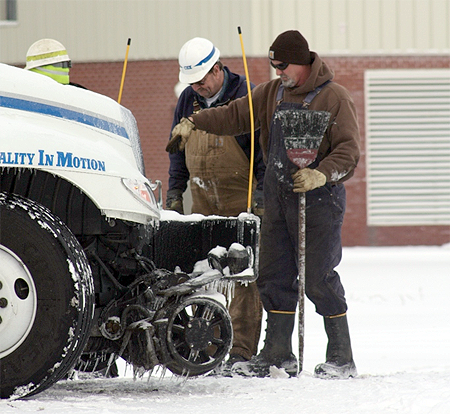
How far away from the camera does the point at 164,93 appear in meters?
15.5

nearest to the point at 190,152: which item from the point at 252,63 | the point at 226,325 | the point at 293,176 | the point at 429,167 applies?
the point at 293,176

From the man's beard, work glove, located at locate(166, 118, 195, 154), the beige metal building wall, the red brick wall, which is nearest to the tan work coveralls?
work glove, located at locate(166, 118, 195, 154)

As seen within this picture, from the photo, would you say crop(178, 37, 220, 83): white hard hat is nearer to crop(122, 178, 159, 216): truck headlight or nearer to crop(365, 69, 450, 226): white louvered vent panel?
crop(122, 178, 159, 216): truck headlight

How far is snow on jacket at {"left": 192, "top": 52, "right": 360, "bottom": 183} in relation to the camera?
197 inches

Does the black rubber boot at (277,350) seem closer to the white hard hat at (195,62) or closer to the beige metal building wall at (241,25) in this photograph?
the white hard hat at (195,62)

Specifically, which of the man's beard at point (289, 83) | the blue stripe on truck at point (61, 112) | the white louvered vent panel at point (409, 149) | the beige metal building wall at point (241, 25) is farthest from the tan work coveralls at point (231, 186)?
the white louvered vent panel at point (409, 149)

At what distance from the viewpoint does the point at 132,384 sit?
441 centimetres

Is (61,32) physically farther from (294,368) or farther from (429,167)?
(294,368)

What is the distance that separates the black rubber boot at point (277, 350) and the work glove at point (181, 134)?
3.86 ft

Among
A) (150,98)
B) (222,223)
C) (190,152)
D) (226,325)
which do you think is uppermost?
(150,98)

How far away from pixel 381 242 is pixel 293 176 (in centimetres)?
1104

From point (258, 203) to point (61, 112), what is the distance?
209 cm

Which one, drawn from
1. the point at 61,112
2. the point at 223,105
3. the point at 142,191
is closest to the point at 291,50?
the point at 223,105

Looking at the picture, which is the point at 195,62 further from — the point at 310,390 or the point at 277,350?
the point at 310,390
